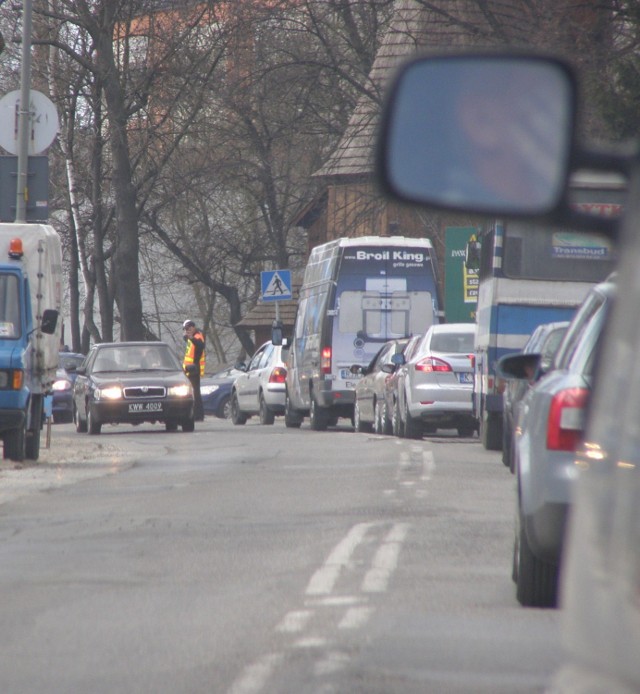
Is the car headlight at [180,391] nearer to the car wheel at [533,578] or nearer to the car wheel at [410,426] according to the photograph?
the car wheel at [410,426]

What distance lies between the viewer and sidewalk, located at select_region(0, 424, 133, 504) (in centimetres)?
1493

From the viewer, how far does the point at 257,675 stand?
19.0ft

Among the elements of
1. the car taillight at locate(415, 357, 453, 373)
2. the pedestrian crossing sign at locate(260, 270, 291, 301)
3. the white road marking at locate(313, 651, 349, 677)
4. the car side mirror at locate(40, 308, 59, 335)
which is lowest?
the white road marking at locate(313, 651, 349, 677)

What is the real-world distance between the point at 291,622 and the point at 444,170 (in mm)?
4393

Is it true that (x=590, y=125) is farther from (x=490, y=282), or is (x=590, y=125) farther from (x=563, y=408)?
(x=563, y=408)

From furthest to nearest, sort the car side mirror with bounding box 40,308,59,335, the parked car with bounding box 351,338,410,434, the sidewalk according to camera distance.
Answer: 1. the parked car with bounding box 351,338,410,434
2. the car side mirror with bounding box 40,308,59,335
3. the sidewalk

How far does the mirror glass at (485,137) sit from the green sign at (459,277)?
26.7m

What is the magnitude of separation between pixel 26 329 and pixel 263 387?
16.7m

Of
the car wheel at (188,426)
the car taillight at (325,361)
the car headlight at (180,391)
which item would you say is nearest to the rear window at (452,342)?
the car taillight at (325,361)

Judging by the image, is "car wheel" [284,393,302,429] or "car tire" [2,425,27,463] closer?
"car tire" [2,425,27,463]

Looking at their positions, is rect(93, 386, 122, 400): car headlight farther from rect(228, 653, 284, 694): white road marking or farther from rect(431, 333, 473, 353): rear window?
rect(228, 653, 284, 694): white road marking

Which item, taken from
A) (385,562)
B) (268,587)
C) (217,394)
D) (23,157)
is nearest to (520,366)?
(385,562)

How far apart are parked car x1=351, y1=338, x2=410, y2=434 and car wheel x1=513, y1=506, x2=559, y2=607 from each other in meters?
16.4

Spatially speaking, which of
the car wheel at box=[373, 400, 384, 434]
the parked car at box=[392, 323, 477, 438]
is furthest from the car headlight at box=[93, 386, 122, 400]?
the parked car at box=[392, 323, 477, 438]
